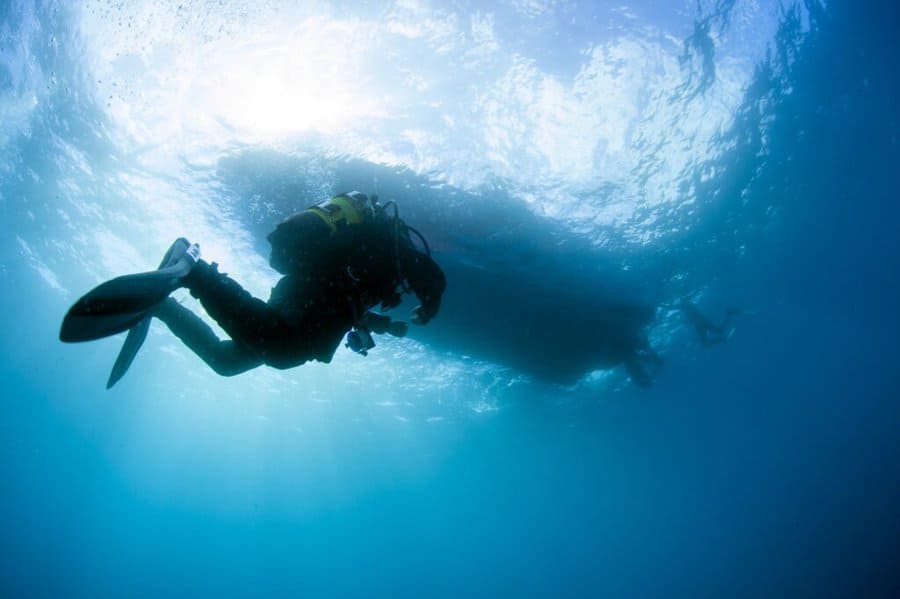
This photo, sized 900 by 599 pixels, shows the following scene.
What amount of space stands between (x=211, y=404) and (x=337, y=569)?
386 ft

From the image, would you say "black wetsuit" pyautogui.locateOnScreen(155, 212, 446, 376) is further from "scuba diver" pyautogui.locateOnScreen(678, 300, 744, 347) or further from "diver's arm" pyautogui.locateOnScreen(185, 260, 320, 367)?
"scuba diver" pyautogui.locateOnScreen(678, 300, 744, 347)

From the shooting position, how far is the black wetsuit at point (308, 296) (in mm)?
2967

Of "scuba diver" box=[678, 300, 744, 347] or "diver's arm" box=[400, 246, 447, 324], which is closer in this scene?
"diver's arm" box=[400, 246, 447, 324]

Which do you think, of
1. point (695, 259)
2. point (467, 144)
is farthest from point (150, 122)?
point (695, 259)

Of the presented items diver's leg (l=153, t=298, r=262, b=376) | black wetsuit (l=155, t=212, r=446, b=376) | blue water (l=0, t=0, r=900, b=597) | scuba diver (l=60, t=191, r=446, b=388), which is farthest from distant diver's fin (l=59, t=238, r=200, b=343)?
blue water (l=0, t=0, r=900, b=597)

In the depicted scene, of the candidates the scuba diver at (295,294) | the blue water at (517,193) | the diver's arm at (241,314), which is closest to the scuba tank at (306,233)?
the scuba diver at (295,294)

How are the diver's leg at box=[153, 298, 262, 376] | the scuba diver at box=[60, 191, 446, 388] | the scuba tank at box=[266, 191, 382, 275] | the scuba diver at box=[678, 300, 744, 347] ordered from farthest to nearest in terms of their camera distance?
the scuba diver at box=[678, 300, 744, 347], the diver's leg at box=[153, 298, 262, 376], the scuba tank at box=[266, 191, 382, 275], the scuba diver at box=[60, 191, 446, 388]

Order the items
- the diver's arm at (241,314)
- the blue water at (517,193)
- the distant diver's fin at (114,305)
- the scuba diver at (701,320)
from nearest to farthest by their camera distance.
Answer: the distant diver's fin at (114,305), the diver's arm at (241,314), the blue water at (517,193), the scuba diver at (701,320)

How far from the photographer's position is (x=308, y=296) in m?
3.44

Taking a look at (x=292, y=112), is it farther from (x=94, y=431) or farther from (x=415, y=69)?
(x=94, y=431)

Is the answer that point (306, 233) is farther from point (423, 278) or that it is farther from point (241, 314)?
point (423, 278)

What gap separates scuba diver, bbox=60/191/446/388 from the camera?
250 cm

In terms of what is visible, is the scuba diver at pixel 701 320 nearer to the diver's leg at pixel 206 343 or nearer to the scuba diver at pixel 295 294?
the scuba diver at pixel 295 294

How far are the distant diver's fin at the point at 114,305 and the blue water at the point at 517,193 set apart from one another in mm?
7481
